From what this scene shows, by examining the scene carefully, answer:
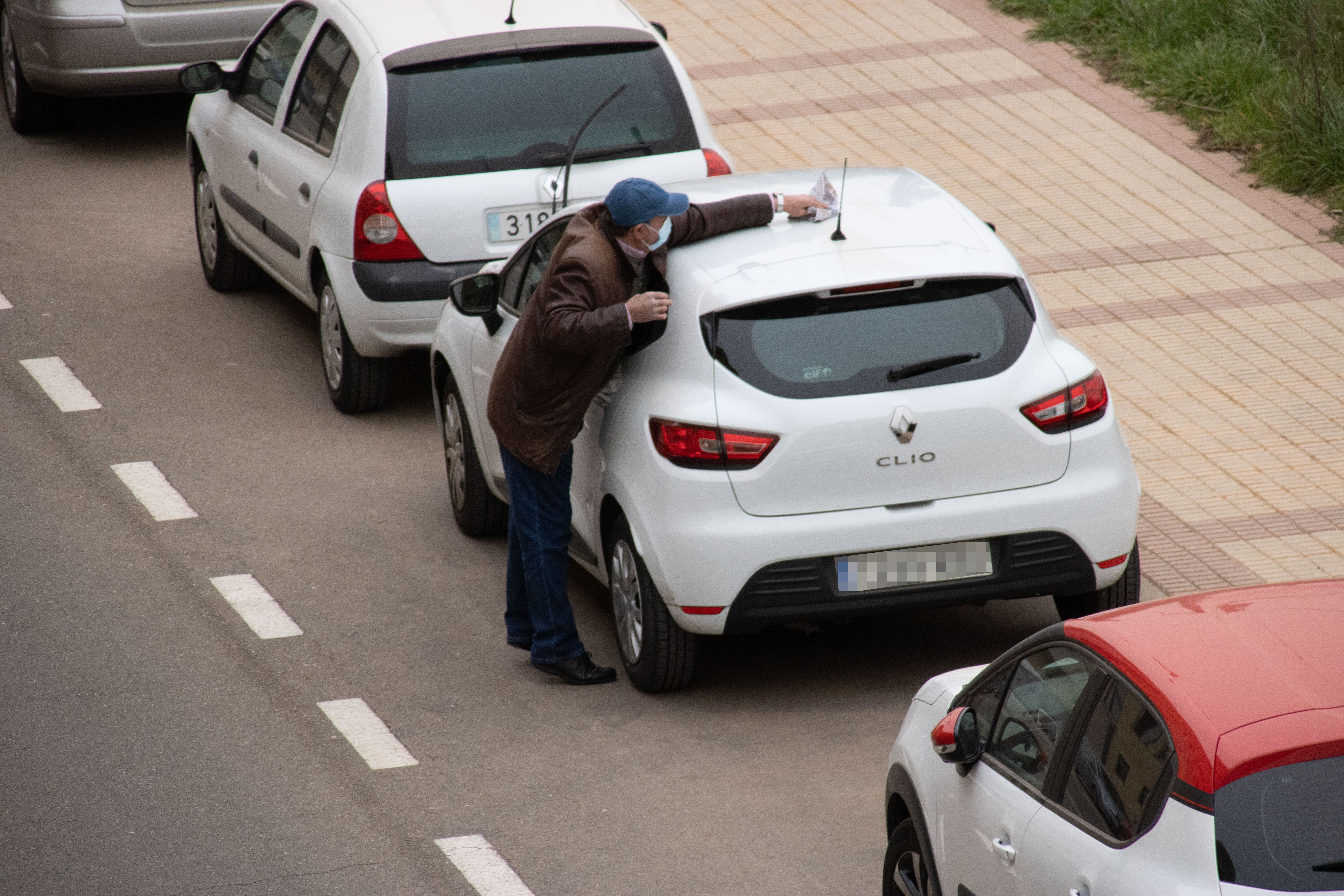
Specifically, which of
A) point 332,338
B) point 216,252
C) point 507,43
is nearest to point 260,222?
point 332,338

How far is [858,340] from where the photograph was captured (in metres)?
6.62

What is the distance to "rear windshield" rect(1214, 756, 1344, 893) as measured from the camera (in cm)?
350

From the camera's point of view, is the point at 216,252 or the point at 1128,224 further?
the point at 1128,224

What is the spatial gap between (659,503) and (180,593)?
7.88 ft

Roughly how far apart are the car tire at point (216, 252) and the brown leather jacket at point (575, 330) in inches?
195

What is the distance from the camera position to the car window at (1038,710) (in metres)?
4.31

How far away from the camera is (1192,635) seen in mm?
4105

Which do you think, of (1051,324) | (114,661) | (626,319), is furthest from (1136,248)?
(114,661)

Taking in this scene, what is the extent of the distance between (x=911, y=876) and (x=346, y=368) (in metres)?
5.37

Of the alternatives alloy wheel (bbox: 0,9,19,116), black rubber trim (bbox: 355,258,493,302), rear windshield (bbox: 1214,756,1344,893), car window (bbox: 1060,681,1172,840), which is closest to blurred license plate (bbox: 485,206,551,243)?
black rubber trim (bbox: 355,258,493,302)

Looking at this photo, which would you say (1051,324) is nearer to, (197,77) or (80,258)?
(197,77)

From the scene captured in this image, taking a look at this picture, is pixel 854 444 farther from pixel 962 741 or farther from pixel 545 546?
pixel 962 741

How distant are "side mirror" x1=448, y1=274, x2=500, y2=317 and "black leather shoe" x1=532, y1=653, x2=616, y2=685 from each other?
148 centimetres

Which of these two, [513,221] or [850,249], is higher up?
[850,249]
